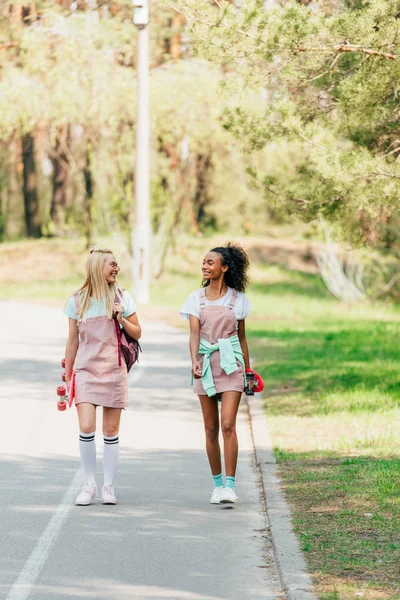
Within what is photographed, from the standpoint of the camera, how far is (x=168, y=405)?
528 inches

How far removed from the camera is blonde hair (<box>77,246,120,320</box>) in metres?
8.20

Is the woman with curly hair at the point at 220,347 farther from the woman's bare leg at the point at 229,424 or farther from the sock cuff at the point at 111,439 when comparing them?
the sock cuff at the point at 111,439

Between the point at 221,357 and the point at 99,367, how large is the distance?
84 cm

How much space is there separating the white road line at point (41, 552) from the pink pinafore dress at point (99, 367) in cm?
75

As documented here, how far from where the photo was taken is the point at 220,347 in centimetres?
824

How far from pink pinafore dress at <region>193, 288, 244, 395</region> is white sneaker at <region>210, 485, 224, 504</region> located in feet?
2.24

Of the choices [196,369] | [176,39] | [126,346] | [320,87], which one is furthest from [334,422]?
[176,39]

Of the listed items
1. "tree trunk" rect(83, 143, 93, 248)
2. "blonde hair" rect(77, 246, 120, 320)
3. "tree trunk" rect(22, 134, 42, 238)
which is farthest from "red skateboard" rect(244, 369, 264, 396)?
"tree trunk" rect(22, 134, 42, 238)

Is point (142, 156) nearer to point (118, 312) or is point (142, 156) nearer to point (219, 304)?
point (219, 304)

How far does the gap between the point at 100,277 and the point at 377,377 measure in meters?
7.97

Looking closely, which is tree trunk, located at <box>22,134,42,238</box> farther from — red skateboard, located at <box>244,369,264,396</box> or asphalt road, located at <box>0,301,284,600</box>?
red skateboard, located at <box>244,369,264,396</box>

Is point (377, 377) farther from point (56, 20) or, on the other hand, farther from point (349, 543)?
point (56, 20)

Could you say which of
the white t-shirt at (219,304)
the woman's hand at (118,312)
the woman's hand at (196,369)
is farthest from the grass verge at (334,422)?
the woman's hand at (118,312)

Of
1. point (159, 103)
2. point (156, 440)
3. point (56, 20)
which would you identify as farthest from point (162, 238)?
point (156, 440)
